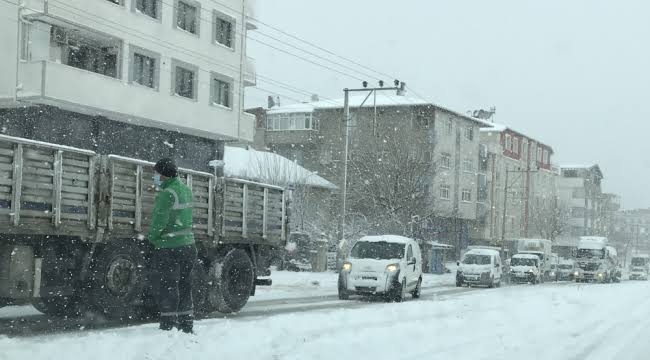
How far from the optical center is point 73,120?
28.6 meters

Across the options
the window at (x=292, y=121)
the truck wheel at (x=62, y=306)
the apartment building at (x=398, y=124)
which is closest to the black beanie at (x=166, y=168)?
the truck wheel at (x=62, y=306)

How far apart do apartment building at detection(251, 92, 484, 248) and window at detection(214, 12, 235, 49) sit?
18.7 metres

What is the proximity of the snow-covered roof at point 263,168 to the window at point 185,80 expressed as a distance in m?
9.69

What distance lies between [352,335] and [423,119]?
53.1m

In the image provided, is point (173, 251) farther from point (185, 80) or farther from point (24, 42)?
point (185, 80)

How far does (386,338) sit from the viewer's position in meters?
9.41

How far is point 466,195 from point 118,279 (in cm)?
5815

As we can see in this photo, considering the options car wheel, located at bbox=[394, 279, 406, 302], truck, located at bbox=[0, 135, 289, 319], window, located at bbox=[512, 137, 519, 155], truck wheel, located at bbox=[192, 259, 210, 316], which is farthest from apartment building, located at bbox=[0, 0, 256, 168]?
window, located at bbox=[512, 137, 519, 155]

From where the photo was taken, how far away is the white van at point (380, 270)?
67.4 feet

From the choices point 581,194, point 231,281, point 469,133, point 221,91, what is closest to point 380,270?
point 231,281

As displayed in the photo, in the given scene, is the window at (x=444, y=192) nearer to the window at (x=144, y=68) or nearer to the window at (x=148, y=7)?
the window at (x=144, y=68)

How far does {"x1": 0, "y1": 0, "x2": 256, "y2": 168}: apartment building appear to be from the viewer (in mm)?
26844

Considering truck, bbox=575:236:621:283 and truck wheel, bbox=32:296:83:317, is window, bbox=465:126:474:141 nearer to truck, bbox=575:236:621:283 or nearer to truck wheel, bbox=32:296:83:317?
truck, bbox=575:236:621:283

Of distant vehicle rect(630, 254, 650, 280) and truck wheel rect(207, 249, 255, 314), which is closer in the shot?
truck wheel rect(207, 249, 255, 314)
